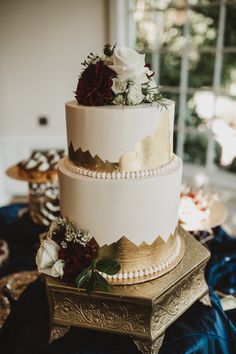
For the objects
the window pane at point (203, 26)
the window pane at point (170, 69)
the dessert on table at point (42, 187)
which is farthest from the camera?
the window pane at point (170, 69)

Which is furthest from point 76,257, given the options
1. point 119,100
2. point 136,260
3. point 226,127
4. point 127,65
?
point 226,127

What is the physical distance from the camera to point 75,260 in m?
1.20

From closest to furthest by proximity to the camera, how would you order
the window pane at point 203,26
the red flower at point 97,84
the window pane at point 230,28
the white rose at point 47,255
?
the red flower at point 97,84, the white rose at point 47,255, the window pane at point 230,28, the window pane at point 203,26

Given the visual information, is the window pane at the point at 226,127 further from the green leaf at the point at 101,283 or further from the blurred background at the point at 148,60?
the green leaf at the point at 101,283

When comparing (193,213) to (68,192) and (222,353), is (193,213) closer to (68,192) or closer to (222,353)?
(222,353)

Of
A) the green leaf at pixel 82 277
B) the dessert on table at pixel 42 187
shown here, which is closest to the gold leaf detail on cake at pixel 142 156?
the green leaf at pixel 82 277

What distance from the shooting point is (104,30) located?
3.67m

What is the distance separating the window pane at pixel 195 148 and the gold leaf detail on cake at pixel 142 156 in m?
2.43

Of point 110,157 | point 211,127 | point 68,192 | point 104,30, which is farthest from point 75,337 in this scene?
point 104,30

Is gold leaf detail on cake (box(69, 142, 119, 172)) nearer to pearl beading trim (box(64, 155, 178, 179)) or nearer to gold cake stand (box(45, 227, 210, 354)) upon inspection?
pearl beading trim (box(64, 155, 178, 179))

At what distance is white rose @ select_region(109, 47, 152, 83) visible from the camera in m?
1.14

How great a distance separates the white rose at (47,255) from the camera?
1241mm

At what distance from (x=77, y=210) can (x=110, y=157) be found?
0.77ft

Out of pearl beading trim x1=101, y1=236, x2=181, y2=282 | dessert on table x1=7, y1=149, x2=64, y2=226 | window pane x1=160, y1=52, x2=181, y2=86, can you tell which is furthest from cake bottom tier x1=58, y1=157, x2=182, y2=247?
window pane x1=160, y1=52, x2=181, y2=86
